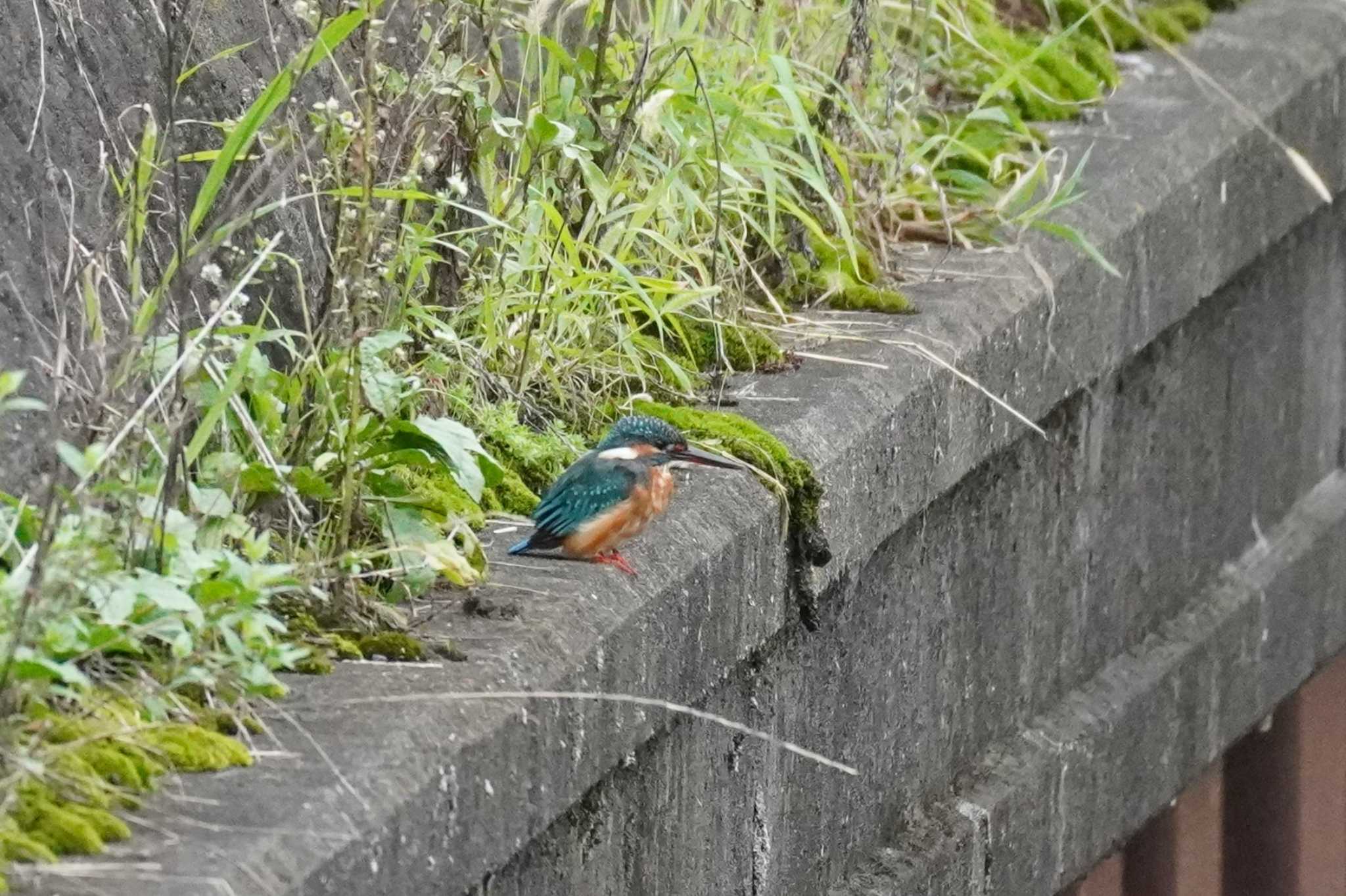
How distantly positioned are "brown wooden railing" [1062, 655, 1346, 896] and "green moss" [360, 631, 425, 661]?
3067 mm

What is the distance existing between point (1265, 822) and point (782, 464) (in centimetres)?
314

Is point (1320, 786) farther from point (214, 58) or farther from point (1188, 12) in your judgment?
point (214, 58)

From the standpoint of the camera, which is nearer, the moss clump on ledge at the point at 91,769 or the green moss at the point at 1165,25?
the moss clump on ledge at the point at 91,769

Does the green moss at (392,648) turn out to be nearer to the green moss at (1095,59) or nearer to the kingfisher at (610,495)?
the kingfisher at (610,495)

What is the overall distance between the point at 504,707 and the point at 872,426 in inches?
47.2

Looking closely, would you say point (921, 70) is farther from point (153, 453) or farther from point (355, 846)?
point (355, 846)

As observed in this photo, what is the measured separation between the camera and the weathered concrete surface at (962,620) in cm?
224

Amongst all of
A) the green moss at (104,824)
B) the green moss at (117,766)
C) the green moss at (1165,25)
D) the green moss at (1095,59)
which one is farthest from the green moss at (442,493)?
the green moss at (1165,25)

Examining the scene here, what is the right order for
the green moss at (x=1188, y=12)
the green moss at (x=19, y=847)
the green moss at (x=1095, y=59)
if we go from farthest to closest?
1. the green moss at (x=1188, y=12)
2. the green moss at (x=1095, y=59)
3. the green moss at (x=19, y=847)

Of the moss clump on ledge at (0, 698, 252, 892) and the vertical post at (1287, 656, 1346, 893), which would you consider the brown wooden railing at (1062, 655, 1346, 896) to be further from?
the moss clump on ledge at (0, 698, 252, 892)

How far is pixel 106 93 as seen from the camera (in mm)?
2875

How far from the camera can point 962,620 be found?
12.8 feet

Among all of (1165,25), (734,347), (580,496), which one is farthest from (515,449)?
(1165,25)

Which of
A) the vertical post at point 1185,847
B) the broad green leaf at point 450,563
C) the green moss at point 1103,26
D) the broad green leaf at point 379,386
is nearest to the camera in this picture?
the broad green leaf at point 450,563
